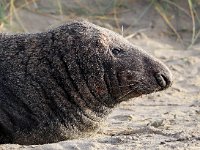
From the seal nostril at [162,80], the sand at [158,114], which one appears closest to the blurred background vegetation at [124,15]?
the sand at [158,114]

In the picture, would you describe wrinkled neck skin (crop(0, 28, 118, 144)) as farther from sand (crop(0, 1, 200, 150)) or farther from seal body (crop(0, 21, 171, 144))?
sand (crop(0, 1, 200, 150))

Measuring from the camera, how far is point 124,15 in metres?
10.1

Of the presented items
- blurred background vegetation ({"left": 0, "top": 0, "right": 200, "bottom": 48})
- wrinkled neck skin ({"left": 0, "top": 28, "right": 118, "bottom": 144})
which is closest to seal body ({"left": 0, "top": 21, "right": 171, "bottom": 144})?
wrinkled neck skin ({"left": 0, "top": 28, "right": 118, "bottom": 144})

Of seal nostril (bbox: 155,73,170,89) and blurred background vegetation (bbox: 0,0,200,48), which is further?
blurred background vegetation (bbox: 0,0,200,48)

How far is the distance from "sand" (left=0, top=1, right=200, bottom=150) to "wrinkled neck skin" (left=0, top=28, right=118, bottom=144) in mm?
175

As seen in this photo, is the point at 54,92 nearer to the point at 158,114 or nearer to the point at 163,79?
the point at 163,79

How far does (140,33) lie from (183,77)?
66.9 inches

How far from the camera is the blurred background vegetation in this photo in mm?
9609

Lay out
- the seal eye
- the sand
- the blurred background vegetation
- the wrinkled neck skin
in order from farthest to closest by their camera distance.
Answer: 1. the blurred background vegetation
2. the seal eye
3. the wrinkled neck skin
4. the sand

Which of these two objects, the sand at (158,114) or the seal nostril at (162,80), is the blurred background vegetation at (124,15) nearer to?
the sand at (158,114)

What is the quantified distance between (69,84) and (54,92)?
13 centimetres

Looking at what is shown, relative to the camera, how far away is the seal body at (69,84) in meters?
5.36

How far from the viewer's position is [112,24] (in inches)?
388

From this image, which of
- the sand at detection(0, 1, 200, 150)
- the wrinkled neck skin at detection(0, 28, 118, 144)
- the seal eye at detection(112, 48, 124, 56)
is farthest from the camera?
the seal eye at detection(112, 48, 124, 56)
